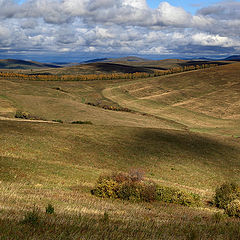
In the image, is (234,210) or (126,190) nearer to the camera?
(234,210)

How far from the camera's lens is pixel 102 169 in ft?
98.8

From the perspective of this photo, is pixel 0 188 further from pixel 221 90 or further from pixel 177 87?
pixel 177 87

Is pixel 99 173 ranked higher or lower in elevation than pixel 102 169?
higher


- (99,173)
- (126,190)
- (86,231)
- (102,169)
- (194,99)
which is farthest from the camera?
(194,99)

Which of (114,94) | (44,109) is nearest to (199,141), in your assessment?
(44,109)

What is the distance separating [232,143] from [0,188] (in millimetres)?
48523

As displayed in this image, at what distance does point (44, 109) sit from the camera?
300ft

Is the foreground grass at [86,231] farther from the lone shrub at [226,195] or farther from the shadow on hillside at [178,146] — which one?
the shadow on hillside at [178,146]

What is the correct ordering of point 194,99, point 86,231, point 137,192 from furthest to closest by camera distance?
1. point 194,99
2. point 137,192
3. point 86,231

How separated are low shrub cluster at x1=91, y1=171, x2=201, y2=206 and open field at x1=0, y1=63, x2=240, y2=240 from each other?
3.05 ft

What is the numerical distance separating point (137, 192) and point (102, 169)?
38.8 feet

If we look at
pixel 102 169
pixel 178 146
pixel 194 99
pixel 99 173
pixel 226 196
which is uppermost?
pixel 226 196

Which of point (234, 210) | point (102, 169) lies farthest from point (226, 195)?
point (102, 169)

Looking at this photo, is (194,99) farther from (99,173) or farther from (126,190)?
(126,190)
